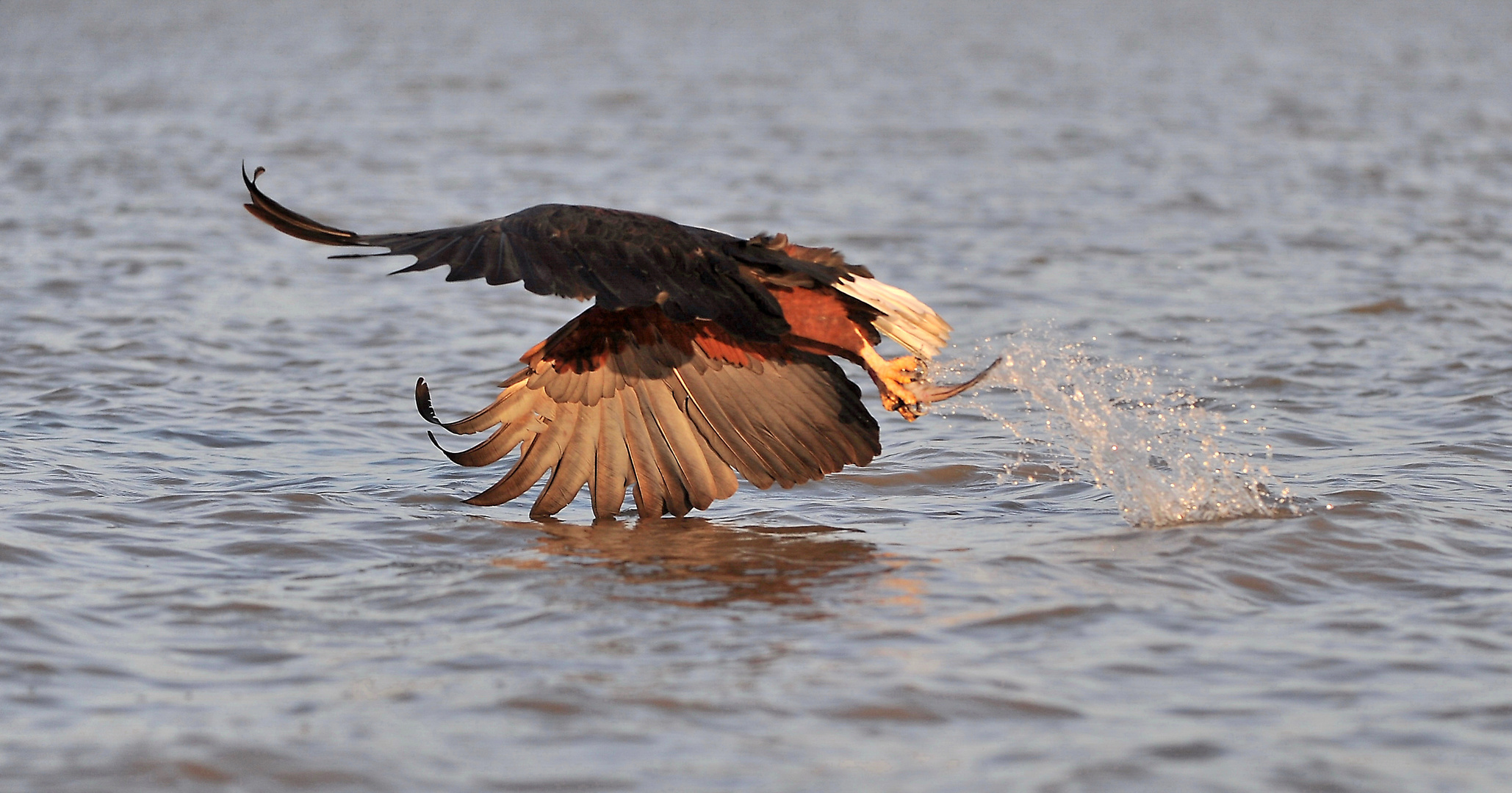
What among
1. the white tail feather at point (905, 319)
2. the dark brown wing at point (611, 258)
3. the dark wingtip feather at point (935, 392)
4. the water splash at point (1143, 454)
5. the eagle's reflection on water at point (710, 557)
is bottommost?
the eagle's reflection on water at point (710, 557)

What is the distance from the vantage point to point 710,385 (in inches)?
193

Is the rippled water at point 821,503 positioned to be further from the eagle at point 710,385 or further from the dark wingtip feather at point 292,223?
the dark wingtip feather at point 292,223

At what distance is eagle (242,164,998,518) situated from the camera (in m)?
4.59

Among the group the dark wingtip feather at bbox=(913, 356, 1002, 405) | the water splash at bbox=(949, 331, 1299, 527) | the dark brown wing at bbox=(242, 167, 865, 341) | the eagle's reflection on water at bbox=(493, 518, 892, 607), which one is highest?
the dark brown wing at bbox=(242, 167, 865, 341)

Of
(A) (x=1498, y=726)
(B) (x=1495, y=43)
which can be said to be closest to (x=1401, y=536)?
(A) (x=1498, y=726)

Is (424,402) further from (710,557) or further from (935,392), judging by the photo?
(935,392)

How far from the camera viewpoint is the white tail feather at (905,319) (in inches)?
186

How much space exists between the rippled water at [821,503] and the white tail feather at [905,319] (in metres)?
0.59

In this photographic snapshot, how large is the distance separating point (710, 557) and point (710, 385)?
0.52 m

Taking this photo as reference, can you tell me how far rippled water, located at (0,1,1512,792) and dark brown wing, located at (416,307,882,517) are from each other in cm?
18

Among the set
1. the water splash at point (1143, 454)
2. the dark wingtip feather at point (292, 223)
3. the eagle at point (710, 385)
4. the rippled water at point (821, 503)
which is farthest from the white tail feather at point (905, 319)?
the dark wingtip feather at point (292, 223)

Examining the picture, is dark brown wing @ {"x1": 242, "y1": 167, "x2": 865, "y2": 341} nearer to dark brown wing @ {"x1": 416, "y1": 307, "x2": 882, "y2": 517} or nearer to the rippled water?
dark brown wing @ {"x1": 416, "y1": 307, "x2": 882, "y2": 517}

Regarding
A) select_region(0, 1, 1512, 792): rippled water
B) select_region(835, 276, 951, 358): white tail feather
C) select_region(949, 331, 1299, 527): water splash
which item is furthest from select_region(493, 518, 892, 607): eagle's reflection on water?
select_region(949, 331, 1299, 527): water splash

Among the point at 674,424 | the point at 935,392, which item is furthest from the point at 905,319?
the point at 674,424
